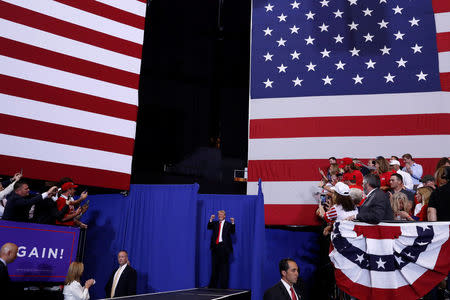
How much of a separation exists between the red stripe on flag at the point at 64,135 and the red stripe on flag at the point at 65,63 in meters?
1.18

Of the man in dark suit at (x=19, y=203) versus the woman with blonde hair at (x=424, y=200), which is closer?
the woman with blonde hair at (x=424, y=200)

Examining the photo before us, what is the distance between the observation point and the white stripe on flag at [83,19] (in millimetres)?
8250

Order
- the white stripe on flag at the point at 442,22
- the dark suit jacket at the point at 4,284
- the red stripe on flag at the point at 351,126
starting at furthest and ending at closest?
1. the white stripe on flag at the point at 442,22
2. the red stripe on flag at the point at 351,126
3. the dark suit jacket at the point at 4,284

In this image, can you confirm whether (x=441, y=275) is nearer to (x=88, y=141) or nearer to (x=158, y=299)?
(x=158, y=299)

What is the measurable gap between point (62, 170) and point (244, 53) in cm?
752

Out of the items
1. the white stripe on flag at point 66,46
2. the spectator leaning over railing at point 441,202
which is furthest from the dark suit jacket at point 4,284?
the white stripe on flag at point 66,46

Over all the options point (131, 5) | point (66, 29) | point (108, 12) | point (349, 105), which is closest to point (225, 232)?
point (349, 105)

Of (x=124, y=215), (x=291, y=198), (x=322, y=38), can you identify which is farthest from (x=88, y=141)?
(x=322, y=38)

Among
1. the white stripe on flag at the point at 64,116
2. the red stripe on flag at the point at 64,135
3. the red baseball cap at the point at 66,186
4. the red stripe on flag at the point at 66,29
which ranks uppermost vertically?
the red stripe on flag at the point at 66,29

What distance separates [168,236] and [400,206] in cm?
427

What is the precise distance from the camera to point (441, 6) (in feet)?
28.2

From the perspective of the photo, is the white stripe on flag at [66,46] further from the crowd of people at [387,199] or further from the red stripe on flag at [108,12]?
the crowd of people at [387,199]

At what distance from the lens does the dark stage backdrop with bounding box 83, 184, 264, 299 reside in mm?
7629

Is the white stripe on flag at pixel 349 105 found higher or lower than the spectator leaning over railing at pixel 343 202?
higher
